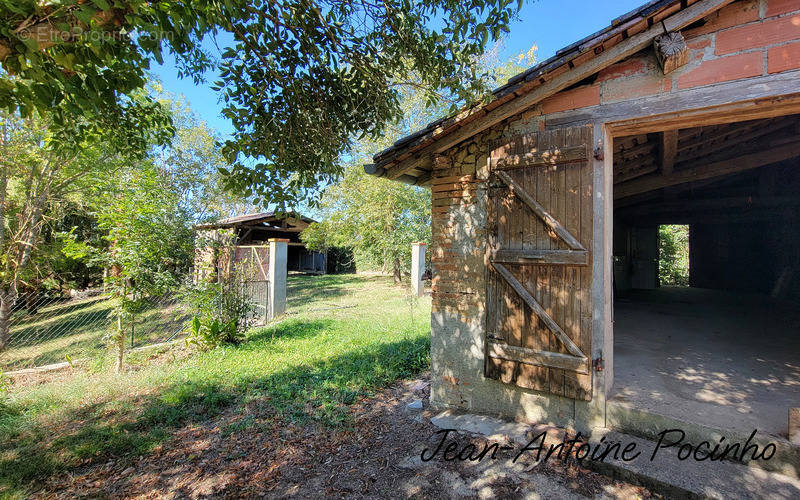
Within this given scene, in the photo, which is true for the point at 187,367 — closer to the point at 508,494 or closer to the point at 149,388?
the point at 149,388

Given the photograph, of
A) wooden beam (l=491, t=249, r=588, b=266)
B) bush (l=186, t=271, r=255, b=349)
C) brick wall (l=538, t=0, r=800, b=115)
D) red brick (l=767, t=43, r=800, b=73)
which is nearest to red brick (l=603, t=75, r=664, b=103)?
brick wall (l=538, t=0, r=800, b=115)

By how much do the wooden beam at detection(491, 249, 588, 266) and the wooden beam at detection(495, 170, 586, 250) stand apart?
77 millimetres

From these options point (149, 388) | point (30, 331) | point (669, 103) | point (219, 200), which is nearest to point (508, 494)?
point (669, 103)

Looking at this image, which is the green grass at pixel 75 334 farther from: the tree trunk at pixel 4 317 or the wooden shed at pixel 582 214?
the wooden shed at pixel 582 214

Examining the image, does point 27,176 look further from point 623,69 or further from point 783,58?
point 783,58

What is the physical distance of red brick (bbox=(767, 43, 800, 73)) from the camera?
2.61 m

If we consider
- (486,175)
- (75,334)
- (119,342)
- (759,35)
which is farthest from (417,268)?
(759,35)

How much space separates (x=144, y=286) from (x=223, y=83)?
13.5ft

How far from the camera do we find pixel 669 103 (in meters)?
2.97

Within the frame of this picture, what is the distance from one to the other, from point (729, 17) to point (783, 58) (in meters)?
0.53

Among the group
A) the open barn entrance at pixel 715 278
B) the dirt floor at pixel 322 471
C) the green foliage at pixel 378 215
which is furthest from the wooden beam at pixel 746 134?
the green foliage at pixel 378 215

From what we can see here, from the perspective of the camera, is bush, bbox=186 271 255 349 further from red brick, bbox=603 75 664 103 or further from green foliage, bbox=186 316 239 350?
red brick, bbox=603 75 664 103

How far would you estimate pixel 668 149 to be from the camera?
4.97 metres

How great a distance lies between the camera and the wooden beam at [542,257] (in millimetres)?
3189
